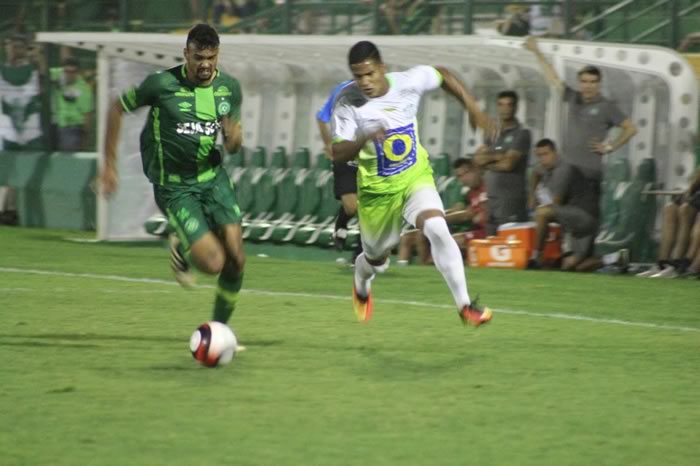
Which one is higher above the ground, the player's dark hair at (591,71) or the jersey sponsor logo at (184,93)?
the jersey sponsor logo at (184,93)

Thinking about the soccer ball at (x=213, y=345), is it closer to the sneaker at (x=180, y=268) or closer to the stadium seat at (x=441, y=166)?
the sneaker at (x=180, y=268)

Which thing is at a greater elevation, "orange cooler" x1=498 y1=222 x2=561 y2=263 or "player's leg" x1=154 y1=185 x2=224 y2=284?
"player's leg" x1=154 y1=185 x2=224 y2=284

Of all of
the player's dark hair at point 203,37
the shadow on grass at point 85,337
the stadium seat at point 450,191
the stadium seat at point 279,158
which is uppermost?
the player's dark hair at point 203,37

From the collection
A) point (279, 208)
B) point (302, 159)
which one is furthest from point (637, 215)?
point (279, 208)

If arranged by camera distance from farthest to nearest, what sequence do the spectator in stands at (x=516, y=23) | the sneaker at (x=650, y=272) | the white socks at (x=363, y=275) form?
the spectator in stands at (x=516, y=23), the sneaker at (x=650, y=272), the white socks at (x=363, y=275)

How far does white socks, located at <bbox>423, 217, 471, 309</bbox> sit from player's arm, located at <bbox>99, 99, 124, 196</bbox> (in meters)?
2.02

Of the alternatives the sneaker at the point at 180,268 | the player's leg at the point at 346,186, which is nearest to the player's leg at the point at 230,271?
A: the sneaker at the point at 180,268

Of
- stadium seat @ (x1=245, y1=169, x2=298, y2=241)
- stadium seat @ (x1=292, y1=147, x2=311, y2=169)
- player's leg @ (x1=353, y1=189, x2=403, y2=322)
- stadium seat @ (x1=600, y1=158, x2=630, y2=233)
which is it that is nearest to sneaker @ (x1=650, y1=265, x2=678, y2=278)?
stadium seat @ (x1=600, y1=158, x2=630, y2=233)

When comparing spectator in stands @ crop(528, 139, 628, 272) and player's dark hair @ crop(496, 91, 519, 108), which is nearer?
spectator in stands @ crop(528, 139, 628, 272)

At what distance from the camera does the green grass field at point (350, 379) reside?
663 centimetres

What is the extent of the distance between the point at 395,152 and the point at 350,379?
2118mm

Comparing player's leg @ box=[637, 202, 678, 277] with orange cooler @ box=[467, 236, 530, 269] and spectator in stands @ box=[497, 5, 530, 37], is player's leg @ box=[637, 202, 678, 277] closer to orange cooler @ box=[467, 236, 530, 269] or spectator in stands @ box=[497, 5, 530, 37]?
orange cooler @ box=[467, 236, 530, 269]

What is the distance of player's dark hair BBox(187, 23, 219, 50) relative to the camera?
8742mm

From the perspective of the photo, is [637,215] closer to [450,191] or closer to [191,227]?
[450,191]
